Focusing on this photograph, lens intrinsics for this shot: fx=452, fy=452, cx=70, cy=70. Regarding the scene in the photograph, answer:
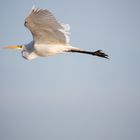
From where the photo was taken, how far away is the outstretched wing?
1326cm

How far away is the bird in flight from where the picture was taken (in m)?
13.6

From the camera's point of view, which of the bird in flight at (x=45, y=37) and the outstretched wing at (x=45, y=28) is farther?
the bird in flight at (x=45, y=37)

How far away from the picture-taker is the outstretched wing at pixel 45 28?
1326 centimetres

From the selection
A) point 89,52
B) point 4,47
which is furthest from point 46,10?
point 4,47

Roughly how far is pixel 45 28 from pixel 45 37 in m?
0.71

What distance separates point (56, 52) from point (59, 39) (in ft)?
1.51

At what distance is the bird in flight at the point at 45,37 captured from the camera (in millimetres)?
13570

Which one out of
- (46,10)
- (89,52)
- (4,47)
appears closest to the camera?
(46,10)

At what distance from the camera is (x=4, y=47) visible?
17531 mm

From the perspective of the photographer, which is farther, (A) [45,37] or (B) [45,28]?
(A) [45,37]

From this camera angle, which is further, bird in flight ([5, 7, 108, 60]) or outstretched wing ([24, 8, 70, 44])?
bird in flight ([5, 7, 108, 60])

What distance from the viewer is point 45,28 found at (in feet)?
46.6

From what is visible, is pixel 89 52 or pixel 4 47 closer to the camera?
pixel 89 52

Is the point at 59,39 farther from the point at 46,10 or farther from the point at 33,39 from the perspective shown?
the point at 46,10
